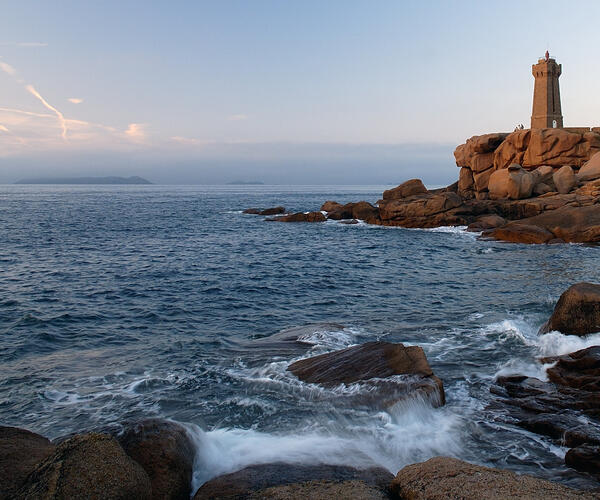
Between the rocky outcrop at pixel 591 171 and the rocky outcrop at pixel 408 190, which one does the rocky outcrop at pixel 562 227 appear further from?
the rocky outcrop at pixel 408 190

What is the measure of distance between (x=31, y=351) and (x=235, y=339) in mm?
5390

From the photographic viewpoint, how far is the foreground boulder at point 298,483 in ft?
17.8

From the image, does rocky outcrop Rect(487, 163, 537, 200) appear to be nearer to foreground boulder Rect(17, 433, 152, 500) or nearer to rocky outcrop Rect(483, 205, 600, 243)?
rocky outcrop Rect(483, 205, 600, 243)

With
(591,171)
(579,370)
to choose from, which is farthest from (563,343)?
(591,171)

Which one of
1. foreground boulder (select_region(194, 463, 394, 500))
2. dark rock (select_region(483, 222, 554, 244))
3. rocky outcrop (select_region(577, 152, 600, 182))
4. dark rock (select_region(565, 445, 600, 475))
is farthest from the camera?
rocky outcrop (select_region(577, 152, 600, 182))

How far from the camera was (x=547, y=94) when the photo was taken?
5544 centimetres

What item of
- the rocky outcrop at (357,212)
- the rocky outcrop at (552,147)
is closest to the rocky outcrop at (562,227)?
the rocky outcrop at (552,147)

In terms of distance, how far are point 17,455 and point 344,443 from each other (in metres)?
4.71

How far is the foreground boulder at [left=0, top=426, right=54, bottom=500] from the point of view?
5.13m

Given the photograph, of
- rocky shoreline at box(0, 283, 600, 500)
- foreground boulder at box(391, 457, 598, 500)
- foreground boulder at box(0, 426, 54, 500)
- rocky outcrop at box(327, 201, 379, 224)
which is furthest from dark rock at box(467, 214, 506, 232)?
foreground boulder at box(0, 426, 54, 500)

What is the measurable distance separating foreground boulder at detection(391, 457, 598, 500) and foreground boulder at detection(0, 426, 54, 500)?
4.37 meters

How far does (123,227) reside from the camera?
143 feet

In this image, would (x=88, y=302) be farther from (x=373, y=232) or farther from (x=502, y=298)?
(x=373, y=232)

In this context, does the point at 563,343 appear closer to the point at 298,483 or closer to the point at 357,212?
the point at 298,483
